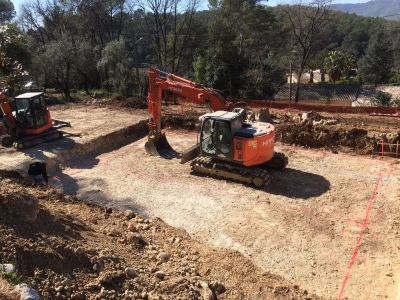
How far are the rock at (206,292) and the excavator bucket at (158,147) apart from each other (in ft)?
29.6

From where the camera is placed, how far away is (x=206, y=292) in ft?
21.1

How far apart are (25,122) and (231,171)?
348 inches

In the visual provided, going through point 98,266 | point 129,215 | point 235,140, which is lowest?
point 129,215

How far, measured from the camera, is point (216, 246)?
30.4ft

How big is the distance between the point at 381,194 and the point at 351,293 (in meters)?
4.73

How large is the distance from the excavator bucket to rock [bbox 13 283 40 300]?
430 inches

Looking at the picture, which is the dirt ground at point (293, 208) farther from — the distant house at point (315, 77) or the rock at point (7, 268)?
the distant house at point (315, 77)

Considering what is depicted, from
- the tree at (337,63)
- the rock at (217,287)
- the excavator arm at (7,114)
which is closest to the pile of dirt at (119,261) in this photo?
the rock at (217,287)

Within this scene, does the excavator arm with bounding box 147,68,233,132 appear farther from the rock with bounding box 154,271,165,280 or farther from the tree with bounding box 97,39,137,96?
the tree with bounding box 97,39,137,96

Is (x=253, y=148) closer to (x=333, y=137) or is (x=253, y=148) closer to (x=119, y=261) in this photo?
(x=333, y=137)

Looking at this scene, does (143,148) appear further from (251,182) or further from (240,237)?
(240,237)

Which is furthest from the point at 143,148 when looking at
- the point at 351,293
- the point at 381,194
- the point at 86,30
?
the point at 86,30

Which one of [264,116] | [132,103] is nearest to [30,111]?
[132,103]

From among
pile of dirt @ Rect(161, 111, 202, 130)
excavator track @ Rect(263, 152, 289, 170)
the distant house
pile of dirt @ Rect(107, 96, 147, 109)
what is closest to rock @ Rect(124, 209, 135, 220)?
excavator track @ Rect(263, 152, 289, 170)
